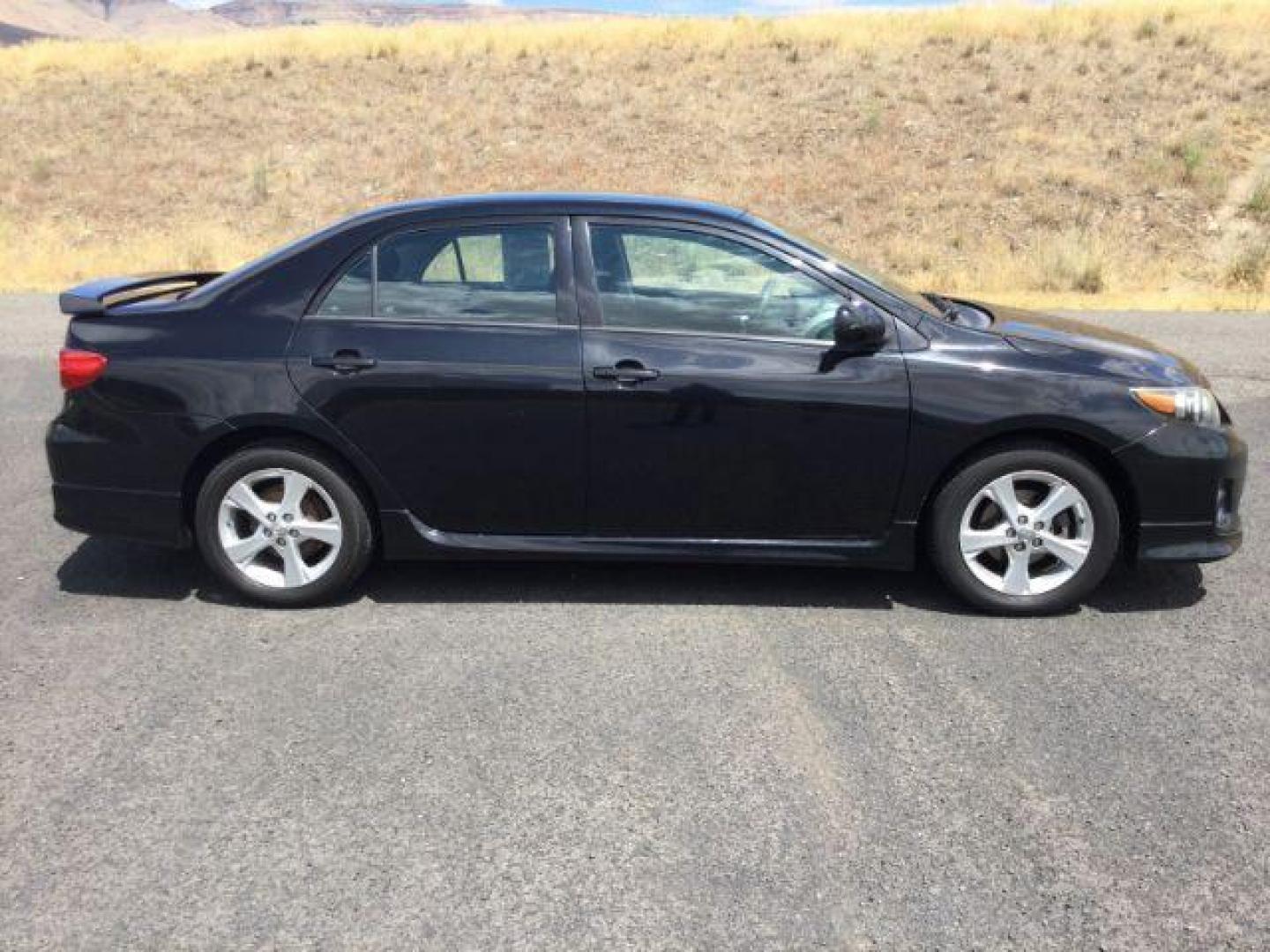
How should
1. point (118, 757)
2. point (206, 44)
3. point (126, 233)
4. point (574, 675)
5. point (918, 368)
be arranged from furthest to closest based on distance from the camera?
point (206, 44) < point (126, 233) < point (918, 368) < point (574, 675) < point (118, 757)

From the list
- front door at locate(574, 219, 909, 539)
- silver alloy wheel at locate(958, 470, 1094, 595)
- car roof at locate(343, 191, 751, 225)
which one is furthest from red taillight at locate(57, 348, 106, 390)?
silver alloy wheel at locate(958, 470, 1094, 595)

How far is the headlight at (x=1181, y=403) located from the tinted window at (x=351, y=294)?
10.1 ft

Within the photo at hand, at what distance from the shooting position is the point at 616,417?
14.9 ft

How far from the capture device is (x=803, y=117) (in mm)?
27781

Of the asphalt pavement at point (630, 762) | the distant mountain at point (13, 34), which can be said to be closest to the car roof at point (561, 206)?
the asphalt pavement at point (630, 762)

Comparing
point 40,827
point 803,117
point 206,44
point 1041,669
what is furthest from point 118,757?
point 206,44

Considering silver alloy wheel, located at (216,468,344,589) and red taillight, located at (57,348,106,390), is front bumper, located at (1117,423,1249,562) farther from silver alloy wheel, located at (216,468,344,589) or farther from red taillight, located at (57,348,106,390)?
red taillight, located at (57,348,106,390)

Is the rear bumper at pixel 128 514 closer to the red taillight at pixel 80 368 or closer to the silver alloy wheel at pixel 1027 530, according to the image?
the red taillight at pixel 80 368

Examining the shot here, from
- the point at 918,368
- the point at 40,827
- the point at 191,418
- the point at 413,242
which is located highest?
the point at 413,242

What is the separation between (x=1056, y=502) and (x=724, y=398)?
4.51ft

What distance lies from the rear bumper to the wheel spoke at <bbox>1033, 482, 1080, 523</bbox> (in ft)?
11.4

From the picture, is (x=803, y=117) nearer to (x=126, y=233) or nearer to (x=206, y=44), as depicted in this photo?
(x=126, y=233)

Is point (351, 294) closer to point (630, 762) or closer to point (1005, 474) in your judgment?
point (630, 762)

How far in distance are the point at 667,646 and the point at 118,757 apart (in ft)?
6.25
